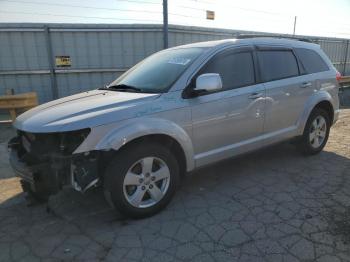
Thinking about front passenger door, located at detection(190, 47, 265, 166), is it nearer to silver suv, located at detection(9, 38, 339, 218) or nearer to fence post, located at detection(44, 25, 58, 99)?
silver suv, located at detection(9, 38, 339, 218)

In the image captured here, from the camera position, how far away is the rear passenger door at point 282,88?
443cm

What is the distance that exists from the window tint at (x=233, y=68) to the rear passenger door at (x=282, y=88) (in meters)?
0.23

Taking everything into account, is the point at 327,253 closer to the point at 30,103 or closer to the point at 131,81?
the point at 131,81

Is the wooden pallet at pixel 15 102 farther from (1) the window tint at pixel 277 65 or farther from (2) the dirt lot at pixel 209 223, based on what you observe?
(1) the window tint at pixel 277 65

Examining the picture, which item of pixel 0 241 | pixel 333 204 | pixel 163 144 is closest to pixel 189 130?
pixel 163 144

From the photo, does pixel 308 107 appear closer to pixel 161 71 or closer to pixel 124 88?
pixel 161 71

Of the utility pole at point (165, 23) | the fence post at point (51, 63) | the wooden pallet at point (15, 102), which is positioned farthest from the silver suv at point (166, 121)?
the fence post at point (51, 63)

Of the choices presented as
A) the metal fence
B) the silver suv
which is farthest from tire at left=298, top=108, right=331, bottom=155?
the metal fence

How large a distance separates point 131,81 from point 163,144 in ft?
3.61

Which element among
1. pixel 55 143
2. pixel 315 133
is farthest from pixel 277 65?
pixel 55 143

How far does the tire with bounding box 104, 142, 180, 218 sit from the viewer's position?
3184mm

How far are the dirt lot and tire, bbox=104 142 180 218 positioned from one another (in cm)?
17

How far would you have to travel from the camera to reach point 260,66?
439 cm

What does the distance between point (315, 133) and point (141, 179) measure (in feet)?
10.6
